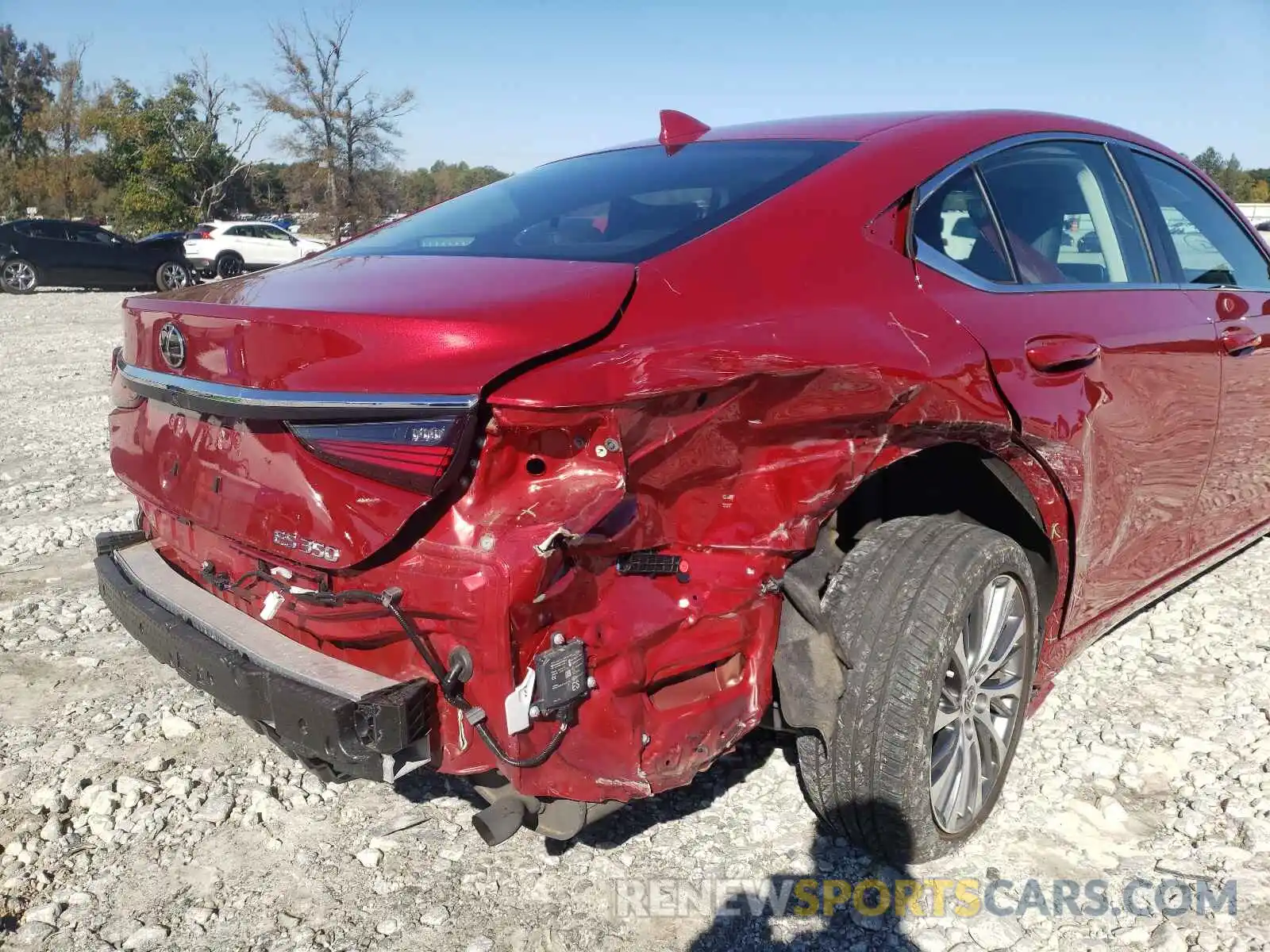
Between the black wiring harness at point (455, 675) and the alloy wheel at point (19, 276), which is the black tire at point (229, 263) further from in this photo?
the black wiring harness at point (455, 675)

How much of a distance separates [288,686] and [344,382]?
0.61 m

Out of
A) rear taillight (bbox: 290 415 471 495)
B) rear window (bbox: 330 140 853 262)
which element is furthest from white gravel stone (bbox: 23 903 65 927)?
rear window (bbox: 330 140 853 262)

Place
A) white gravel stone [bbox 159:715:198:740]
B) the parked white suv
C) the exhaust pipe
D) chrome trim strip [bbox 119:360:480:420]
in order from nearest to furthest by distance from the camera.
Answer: chrome trim strip [bbox 119:360:480:420] < the exhaust pipe < white gravel stone [bbox 159:715:198:740] < the parked white suv

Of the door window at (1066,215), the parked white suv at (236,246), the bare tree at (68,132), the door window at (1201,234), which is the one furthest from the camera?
the bare tree at (68,132)

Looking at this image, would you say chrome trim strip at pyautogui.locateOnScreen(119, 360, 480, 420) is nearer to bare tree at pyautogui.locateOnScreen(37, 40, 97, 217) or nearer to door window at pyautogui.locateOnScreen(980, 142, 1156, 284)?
door window at pyautogui.locateOnScreen(980, 142, 1156, 284)

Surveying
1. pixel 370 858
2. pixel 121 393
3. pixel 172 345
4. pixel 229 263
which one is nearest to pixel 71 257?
pixel 229 263

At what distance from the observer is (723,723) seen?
2205mm

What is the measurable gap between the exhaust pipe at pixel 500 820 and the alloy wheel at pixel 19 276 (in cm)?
2168

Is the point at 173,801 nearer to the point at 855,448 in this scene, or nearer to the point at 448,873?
the point at 448,873

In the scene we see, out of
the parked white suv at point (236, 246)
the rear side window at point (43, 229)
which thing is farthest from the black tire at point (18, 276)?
the parked white suv at point (236, 246)

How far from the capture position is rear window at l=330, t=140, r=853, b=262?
238cm

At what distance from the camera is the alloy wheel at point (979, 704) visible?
2.54 meters

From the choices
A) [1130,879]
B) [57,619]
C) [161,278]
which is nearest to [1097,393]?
[1130,879]

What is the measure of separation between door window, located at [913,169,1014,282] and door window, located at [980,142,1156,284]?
0.07 m
